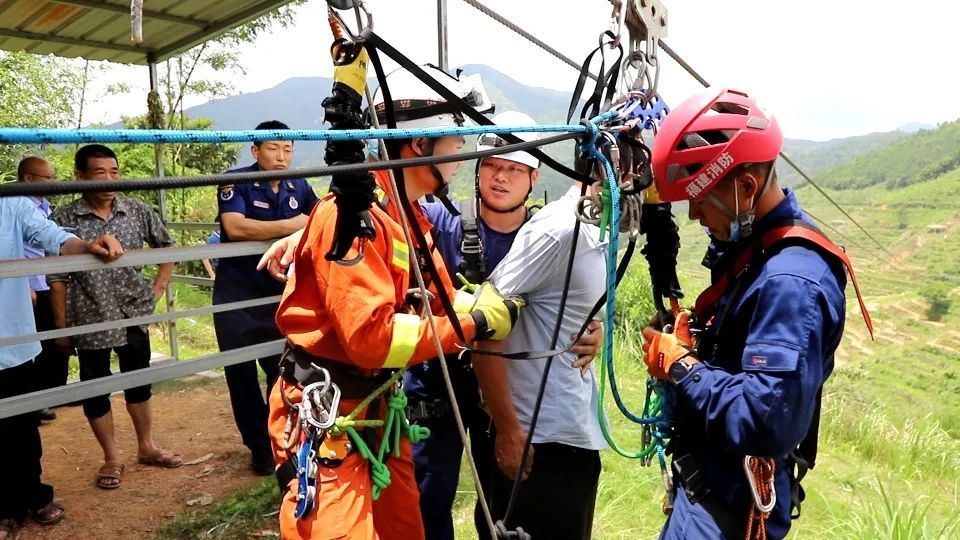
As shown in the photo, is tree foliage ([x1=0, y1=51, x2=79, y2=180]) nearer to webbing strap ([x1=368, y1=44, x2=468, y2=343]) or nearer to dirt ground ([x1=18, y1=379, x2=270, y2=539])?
dirt ground ([x1=18, y1=379, x2=270, y2=539])

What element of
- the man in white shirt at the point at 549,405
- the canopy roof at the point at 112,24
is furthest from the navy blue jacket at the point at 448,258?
the canopy roof at the point at 112,24

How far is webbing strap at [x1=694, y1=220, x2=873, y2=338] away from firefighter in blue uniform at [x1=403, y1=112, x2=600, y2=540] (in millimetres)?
508

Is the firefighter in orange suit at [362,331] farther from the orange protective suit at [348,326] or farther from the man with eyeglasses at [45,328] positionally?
the man with eyeglasses at [45,328]

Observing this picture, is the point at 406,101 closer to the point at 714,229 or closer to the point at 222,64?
the point at 714,229

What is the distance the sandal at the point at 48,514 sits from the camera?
367cm

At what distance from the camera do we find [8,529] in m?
3.52

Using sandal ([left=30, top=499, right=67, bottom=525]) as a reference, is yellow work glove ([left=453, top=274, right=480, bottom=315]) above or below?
above

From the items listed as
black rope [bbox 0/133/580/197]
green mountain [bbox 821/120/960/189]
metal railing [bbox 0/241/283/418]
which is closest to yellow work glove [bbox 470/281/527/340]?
black rope [bbox 0/133/580/197]

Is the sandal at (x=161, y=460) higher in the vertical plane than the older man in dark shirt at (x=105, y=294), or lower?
lower

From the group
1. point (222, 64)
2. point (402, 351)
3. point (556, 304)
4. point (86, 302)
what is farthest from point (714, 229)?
point (222, 64)

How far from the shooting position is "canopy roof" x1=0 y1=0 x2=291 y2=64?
16.3 ft

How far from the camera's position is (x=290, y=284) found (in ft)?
6.76

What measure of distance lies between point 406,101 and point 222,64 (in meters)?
17.5

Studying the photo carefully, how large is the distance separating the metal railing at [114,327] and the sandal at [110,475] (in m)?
1.29
